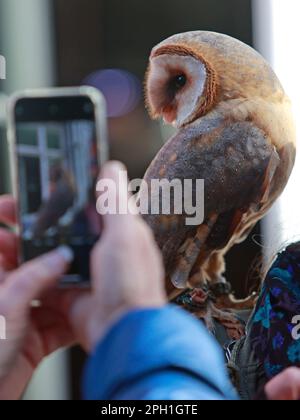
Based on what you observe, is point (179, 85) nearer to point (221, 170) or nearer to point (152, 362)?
point (221, 170)

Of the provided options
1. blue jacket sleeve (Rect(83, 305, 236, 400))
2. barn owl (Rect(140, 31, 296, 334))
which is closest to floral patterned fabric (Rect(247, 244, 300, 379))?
barn owl (Rect(140, 31, 296, 334))

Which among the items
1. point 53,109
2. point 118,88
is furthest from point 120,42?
point 53,109

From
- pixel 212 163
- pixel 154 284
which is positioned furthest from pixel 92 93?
pixel 154 284

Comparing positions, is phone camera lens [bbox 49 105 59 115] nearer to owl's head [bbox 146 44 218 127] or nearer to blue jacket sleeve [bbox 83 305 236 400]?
owl's head [bbox 146 44 218 127]

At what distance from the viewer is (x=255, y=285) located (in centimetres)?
129

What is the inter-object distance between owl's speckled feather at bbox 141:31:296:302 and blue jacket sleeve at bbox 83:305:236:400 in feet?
0.85

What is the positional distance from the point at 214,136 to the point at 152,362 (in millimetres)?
473

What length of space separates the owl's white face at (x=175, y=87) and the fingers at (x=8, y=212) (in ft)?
1.00

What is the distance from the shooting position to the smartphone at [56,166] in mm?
1122

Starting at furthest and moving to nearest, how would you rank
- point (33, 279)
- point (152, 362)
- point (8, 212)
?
point (8, 212) < point (33, 279) < point (152, 362)

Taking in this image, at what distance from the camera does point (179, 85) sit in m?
1.20

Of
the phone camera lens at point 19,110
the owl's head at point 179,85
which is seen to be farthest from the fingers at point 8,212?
the owl's head at point 179,85

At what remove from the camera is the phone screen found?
1122 mm
